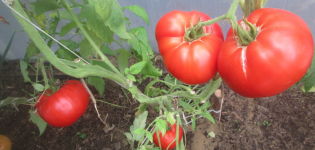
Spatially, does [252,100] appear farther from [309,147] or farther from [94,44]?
[94,44]

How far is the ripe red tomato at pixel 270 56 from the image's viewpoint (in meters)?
0.53

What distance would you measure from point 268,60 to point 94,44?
42 cm

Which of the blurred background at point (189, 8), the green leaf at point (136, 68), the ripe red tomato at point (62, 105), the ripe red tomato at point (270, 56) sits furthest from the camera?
the blurred background at point (189, 8)

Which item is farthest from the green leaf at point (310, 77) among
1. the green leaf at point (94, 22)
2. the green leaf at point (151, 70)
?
the green leaf at point (94, 22)

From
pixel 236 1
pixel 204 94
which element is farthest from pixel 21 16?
pixel 204 94

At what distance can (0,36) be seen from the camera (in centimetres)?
144

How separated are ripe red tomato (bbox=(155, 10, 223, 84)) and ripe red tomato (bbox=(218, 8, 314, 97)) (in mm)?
56

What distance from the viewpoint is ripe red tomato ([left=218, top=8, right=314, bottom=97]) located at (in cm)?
53

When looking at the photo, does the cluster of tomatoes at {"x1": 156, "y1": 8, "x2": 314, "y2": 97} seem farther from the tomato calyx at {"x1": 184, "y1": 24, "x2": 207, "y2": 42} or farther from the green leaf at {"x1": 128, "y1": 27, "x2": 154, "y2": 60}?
the green leaf at {"x1": 128, "y1": 27, "x2": 154, "y2": 60}

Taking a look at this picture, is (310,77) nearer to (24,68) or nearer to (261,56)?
(261,56)

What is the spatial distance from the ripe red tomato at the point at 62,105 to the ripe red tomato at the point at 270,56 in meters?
0.56

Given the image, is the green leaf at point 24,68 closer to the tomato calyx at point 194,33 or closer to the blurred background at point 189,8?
the blurred background at point 189,8

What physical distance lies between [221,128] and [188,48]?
0.56 metres

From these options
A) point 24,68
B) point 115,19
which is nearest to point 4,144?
point 24,68
